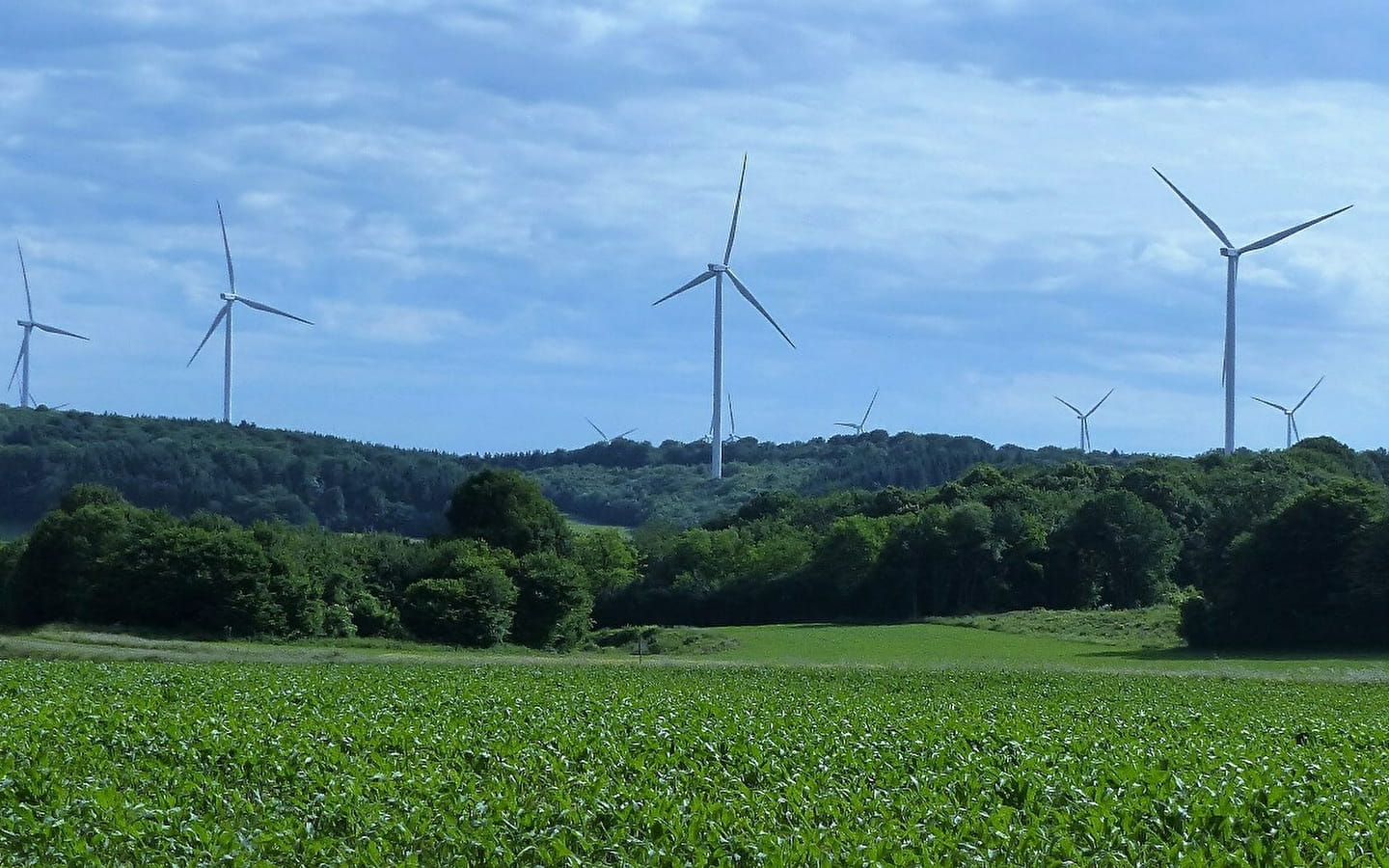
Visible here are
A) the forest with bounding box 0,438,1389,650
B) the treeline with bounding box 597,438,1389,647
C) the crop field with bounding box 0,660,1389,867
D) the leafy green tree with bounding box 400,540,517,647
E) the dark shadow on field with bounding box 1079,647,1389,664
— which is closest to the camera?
the crop field with bounding box 0,660,1389,867

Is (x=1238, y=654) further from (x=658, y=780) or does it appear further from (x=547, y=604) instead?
(x=658, y=780)

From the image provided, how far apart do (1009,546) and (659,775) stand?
101887 millimetres

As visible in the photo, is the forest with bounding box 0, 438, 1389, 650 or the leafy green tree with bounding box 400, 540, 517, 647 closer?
the forest with bounding box 0, 438, 1389, 650

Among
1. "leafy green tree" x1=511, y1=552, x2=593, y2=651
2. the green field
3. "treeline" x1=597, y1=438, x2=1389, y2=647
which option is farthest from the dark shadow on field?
the green field

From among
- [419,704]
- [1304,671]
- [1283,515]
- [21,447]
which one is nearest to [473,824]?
[419,704]

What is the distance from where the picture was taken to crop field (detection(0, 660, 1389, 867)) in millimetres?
17484

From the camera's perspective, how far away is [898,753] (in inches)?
989

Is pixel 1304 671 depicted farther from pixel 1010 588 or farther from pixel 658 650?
pixel 1010 588

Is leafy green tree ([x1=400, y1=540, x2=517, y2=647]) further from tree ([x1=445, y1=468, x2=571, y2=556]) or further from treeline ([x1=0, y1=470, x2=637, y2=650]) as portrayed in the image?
tree ([x1=445, y1=468, x2=571, y2=556])

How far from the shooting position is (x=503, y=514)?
102 meters

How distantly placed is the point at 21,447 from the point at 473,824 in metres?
181

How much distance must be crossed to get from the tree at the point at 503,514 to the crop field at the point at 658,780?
Answer: 2519 inches

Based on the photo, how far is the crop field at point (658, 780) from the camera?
17484 millimetres

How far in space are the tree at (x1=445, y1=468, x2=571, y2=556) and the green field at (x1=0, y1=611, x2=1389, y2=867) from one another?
5850 centimetres
